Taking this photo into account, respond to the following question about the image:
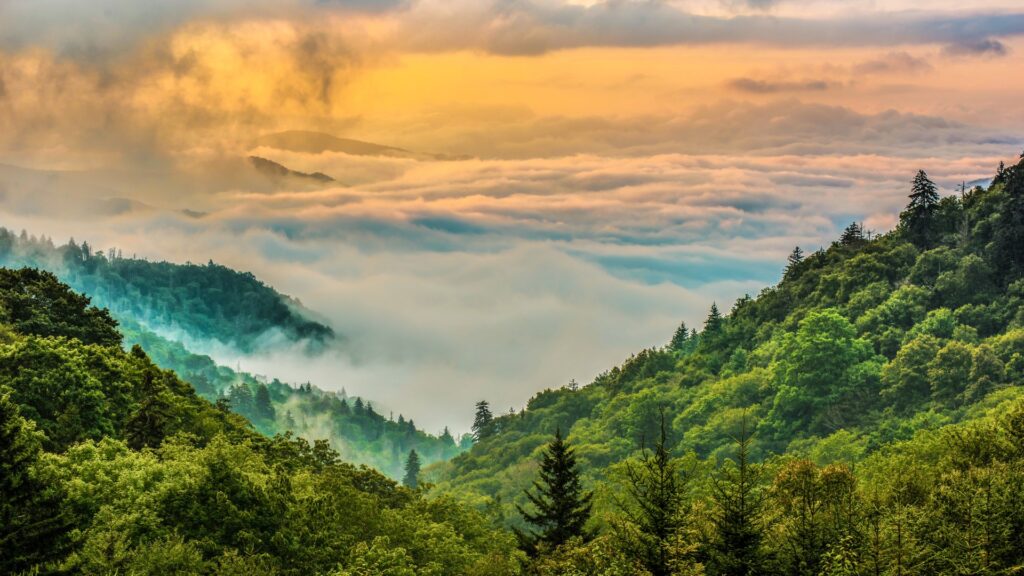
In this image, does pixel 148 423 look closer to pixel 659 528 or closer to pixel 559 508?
pixel 559 508

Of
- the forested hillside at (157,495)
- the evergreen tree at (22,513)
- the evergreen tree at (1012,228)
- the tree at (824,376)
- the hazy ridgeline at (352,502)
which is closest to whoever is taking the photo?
the evergreen tree at (22,513)

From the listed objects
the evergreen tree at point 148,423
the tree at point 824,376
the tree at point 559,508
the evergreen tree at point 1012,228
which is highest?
the evergreen tree at point 1012,228

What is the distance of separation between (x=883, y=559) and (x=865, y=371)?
479 ft

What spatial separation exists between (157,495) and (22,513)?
10.4 meters

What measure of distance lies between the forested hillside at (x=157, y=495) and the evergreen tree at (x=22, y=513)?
66mm

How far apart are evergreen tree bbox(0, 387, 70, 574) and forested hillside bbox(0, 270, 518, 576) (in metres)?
0.07

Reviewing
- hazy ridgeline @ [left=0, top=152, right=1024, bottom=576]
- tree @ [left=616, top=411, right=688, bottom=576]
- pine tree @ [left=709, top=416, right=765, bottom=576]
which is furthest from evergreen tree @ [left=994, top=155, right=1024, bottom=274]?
pine tree @ [left=709, top=416, right=765, bottom=576]

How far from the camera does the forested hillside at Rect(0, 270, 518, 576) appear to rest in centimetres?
5612

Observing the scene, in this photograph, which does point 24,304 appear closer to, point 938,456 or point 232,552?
point 232,552

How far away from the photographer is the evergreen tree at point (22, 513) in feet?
176

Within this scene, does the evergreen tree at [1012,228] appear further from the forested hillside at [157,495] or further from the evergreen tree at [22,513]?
the evergreen tree at [22,513]

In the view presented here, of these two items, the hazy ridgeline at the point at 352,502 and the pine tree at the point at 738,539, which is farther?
the hazy ridgeline at the point at 352,502

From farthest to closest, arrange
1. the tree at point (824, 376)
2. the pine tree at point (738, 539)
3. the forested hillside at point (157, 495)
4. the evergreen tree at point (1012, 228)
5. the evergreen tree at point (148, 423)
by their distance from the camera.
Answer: the tree at point (824, 376) → the evergreen tree at point (1012, 228) → the evergreen tree at point (148, 423) → the forested hillside at point (157, 495) → the pine tree at point (738, 539)

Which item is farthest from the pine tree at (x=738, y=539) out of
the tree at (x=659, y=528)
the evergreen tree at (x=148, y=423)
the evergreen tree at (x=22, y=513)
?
the evergreen tree at (x=148, y=423)
